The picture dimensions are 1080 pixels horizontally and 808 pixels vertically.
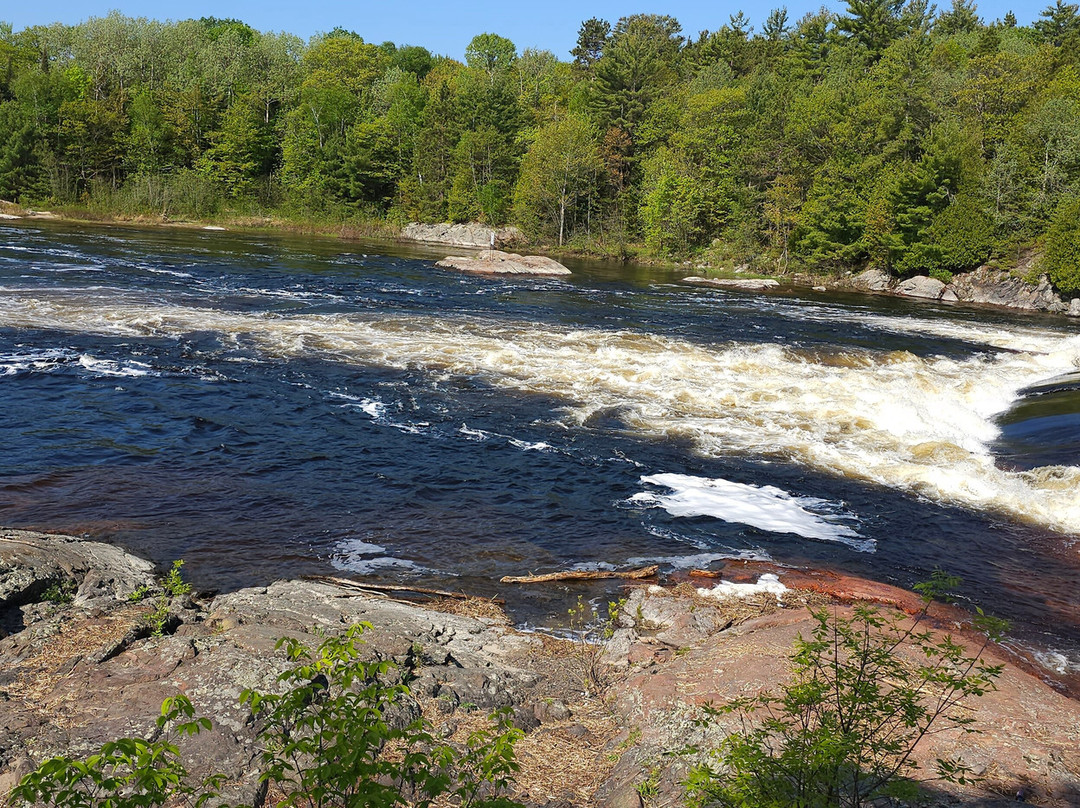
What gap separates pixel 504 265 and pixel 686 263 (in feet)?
66.0

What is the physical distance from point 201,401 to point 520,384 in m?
7.29

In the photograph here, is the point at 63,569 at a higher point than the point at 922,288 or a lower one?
lower

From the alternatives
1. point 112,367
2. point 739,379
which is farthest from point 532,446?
point 112,367

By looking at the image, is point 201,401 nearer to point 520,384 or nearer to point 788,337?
point 520,384

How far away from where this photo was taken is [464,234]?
6825 cm

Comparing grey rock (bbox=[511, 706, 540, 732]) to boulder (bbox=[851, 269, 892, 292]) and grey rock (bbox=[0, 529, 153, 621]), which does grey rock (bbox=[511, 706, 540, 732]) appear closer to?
grey rock (bbox=[0, 529, 153, 621])

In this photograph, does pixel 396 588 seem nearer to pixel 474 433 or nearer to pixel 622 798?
pixel 622 798

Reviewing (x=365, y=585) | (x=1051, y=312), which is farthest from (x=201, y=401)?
(x=1051, y=312)

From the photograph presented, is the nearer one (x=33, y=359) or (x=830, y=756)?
(x=830, y=756)

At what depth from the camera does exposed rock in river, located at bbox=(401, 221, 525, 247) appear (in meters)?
66.1

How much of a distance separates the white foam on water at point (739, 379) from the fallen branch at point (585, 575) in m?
5.54

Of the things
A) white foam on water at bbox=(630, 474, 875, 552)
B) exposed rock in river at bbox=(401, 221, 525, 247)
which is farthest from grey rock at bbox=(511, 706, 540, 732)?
exposed rock in river at bbox=(401, 221, 525, 247)

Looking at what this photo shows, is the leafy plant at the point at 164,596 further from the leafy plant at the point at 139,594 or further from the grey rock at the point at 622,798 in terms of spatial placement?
the grey rock at the point at 622,798

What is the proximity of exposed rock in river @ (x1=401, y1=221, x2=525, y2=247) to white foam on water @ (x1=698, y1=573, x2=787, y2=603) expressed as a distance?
57407 mm
